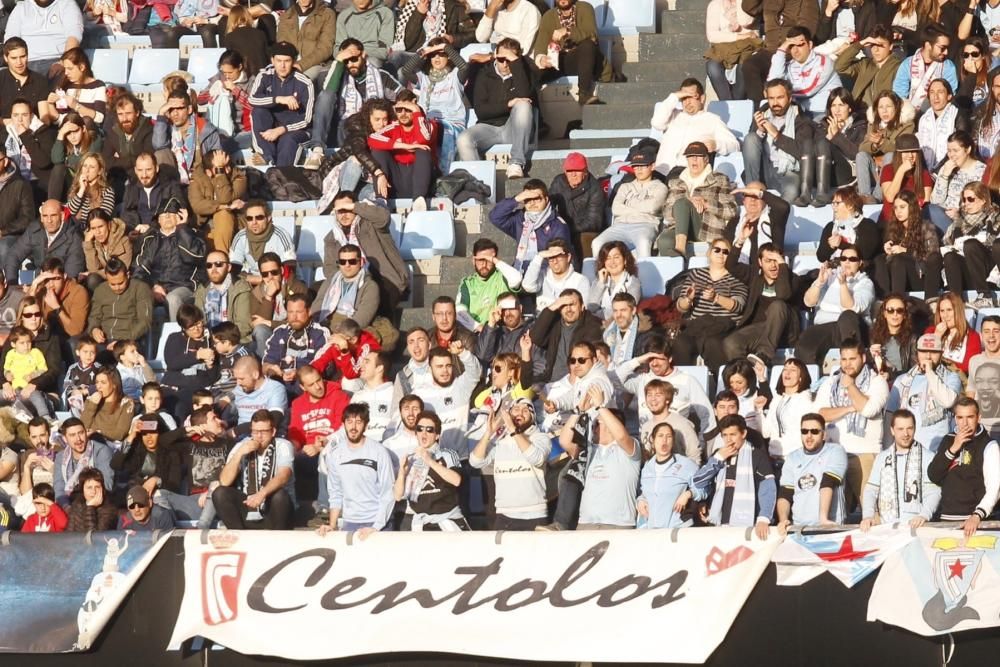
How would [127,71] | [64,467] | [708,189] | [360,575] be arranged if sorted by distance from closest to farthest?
[360,575] < [64,467] < [708,189] < [127,71]

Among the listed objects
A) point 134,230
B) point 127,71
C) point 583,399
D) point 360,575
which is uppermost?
point 127,71

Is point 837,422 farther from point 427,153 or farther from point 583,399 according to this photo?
point 427,153

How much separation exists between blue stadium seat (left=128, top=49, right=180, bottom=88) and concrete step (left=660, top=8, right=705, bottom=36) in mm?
4690

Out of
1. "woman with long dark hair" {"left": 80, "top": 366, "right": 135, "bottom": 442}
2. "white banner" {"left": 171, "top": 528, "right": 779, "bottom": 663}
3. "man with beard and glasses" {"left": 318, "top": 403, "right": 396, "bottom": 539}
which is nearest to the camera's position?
"white banner" {"left": 171, "top": 528, "right": 779, "bottom": 663}

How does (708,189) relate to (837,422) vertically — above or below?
above

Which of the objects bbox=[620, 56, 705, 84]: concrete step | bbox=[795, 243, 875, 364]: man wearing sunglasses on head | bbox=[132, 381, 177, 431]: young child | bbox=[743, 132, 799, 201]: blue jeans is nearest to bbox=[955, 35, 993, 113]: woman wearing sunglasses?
bbox=[743, 132, 799, 201]: blue jeans

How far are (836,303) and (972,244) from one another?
110cm

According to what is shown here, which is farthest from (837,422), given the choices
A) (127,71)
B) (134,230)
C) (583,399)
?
(127,71)

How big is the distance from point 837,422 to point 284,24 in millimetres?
7724

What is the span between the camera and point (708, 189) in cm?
1555

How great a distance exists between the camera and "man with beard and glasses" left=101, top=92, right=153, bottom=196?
57.6ft

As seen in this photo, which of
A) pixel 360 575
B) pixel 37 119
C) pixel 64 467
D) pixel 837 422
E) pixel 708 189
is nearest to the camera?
pixel 360 575

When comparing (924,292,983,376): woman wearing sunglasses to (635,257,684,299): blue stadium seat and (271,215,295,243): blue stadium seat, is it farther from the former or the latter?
(271,215,295,243): blue stadium seat

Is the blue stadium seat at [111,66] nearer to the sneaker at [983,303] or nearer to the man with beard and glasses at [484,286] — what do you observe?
the man with beard and glasses at [484,286]
